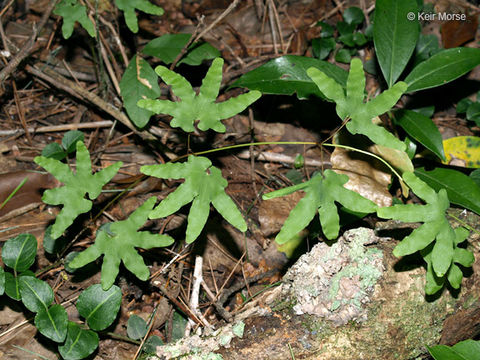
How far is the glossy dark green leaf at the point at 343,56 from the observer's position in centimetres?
297

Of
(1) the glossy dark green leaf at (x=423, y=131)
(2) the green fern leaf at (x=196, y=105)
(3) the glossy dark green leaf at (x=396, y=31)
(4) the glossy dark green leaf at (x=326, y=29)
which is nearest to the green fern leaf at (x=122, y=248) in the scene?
(2) the green fern leaf at (x=196, y=105)

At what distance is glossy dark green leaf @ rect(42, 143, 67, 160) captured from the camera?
252 cm

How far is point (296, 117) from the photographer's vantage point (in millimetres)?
2877

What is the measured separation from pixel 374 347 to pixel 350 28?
7.12 feet

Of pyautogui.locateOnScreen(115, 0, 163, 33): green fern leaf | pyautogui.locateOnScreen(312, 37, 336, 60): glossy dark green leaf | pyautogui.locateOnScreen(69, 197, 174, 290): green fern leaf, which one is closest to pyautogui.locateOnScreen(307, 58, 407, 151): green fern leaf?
pyautogui.locateOnScreen(69, 197, 174, 290): green fern leaf

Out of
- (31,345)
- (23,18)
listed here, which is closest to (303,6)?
(23,18)

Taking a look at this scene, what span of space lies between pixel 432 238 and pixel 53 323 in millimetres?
1677

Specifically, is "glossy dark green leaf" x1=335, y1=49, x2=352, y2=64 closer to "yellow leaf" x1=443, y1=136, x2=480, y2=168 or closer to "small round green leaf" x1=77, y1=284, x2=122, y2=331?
"yellow leaf" x1=443, y1=136, x2=480, y2=168

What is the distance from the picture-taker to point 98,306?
199cm

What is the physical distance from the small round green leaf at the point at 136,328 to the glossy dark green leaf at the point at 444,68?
2.00 meters

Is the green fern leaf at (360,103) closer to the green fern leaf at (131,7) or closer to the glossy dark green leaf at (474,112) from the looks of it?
the glossy dark green leaf at (474,112)

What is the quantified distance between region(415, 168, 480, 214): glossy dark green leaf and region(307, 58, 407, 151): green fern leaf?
0.60 metres

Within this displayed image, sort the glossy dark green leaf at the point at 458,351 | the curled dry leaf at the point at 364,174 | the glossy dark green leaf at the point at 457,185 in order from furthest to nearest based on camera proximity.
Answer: the curled dry leaf at the point at 364,174, the glossy dark green leaf at the point at 457,185, the glossy dark green leaf at the point at 458,351

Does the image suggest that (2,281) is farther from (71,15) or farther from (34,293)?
(71,15)
